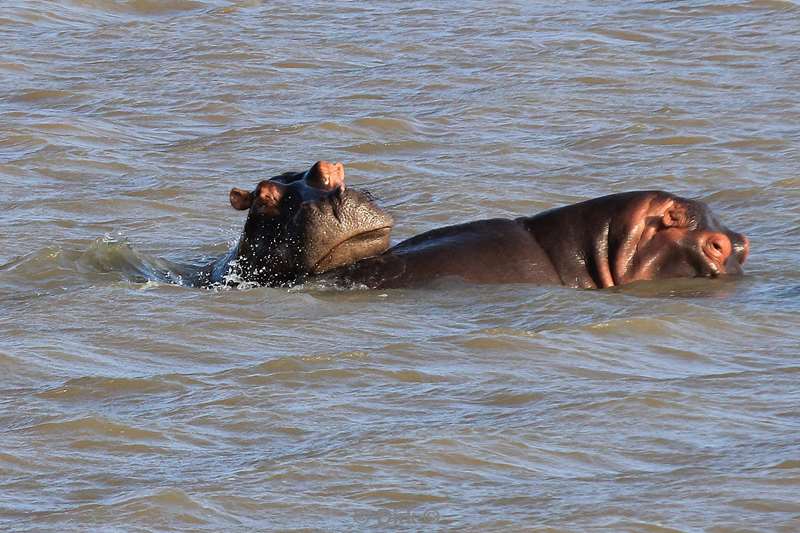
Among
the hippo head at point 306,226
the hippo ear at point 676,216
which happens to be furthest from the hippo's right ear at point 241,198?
the hippo ear at point 676,216

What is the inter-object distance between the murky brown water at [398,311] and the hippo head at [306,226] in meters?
0.20

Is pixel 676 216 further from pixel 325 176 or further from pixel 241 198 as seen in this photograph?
pixel 241 198

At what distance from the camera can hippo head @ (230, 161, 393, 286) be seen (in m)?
7.36

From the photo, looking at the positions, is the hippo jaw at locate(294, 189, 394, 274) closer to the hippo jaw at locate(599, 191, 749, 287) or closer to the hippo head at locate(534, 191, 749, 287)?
the hippo head at locate(534, 191, 749, 287)

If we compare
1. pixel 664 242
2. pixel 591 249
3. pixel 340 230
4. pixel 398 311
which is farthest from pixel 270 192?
pixel 664 242

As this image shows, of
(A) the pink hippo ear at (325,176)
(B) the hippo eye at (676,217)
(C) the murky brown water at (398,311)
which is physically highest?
(A) the pink hippo ear at (325,176)

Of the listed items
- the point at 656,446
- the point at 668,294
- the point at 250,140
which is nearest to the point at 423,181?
the point at 250,140

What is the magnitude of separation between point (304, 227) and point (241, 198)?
32 centimetres

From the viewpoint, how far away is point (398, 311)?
7.04 metres

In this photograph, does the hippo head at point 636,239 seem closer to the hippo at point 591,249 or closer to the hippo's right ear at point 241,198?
the hippo at point 591,249

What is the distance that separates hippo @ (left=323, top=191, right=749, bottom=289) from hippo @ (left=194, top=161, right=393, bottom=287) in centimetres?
13

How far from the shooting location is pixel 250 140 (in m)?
11.2

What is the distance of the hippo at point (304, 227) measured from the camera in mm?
7359

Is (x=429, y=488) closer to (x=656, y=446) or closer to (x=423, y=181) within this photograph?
(x=656, y=446)
